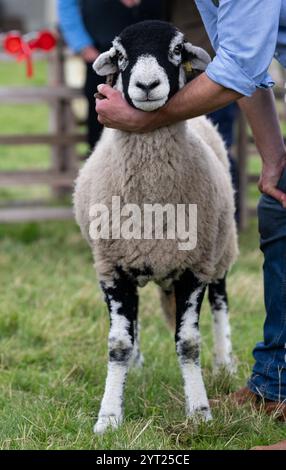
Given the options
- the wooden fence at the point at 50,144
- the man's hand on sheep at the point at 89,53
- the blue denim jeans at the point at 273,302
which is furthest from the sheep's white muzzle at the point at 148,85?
the wooden fence at the point at 50,144

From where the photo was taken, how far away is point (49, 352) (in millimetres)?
4195

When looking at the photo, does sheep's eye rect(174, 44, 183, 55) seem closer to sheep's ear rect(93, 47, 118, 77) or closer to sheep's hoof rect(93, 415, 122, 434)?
sheep's ear rect(93, 47, 118, 77)

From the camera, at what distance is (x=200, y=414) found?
3203 millimetres

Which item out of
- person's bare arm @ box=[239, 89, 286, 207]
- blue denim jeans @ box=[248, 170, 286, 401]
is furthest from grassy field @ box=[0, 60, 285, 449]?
person's bare arm @ box=[239, 89, 286, 207]

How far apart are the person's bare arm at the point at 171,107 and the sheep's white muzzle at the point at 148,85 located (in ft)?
0.19

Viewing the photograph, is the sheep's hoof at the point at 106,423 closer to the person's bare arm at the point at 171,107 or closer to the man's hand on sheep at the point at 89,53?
the person's bare arm at the point at 171,107

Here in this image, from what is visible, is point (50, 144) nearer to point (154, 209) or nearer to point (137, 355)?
point (137, 355)

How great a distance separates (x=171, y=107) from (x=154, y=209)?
1.31 ft

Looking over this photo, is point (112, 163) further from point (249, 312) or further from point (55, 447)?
point (249, 312)

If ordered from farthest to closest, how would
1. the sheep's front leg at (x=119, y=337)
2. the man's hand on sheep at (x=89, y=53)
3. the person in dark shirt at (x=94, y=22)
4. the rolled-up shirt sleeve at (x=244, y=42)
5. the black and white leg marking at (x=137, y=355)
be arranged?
1. the man's hand on sheep at (x=89, y=53)
2. the person in dark shirt at (x=94, y=22)
3. the black and white leg marking at (x=137, y=355)
4. the sheep's front leg at (x=119, y=337)
5. the rolled-up shirt sleeve at (x=244, y=42)

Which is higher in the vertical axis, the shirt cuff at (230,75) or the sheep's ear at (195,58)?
the sheep's ear at (195,58)

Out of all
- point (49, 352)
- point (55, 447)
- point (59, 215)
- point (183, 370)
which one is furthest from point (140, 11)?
point (55, 447)

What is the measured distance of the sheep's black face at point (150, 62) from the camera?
297cm

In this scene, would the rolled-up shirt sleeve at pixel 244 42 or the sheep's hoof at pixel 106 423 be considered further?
the sheep's hoof at pixel 106 423
